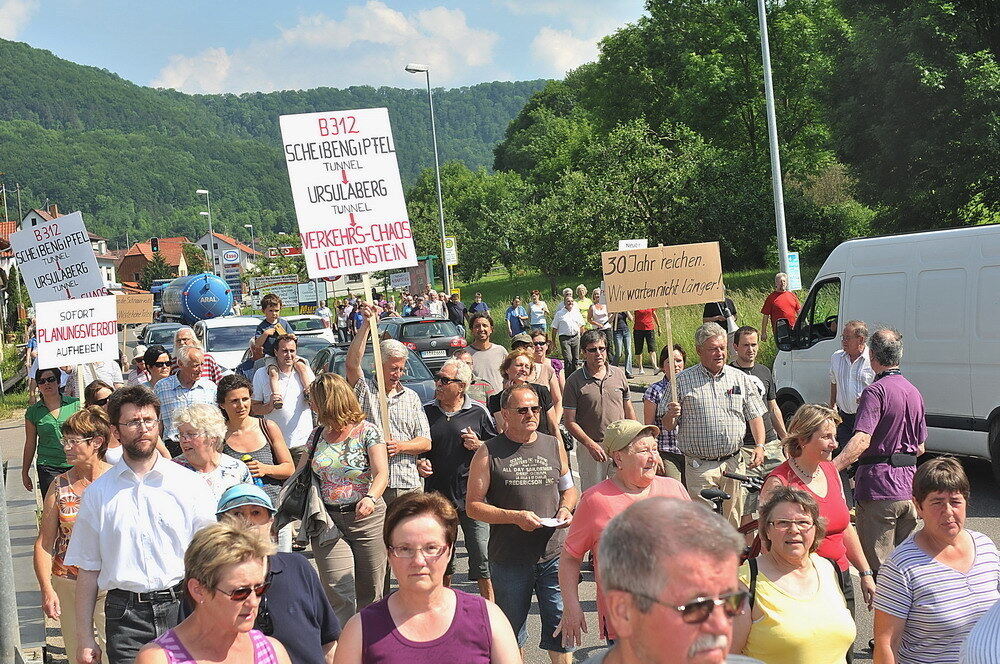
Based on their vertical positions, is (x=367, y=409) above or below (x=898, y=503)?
above

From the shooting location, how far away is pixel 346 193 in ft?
28.5

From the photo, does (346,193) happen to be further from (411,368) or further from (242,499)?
(411,368)

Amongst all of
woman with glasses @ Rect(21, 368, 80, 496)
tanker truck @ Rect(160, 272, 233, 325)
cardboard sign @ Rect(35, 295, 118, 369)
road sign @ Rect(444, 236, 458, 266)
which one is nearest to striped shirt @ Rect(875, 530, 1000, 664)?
woman with glasses @ Rect(21, 368, 80, 496)

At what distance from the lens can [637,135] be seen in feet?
123

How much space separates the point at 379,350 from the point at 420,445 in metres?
0.71

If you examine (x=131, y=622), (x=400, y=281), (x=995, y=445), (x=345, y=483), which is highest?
(x=400, y=281)

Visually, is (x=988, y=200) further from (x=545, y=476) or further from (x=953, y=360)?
(x=545, y=476)

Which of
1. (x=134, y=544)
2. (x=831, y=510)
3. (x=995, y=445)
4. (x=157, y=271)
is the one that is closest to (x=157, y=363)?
(x=134, y=544)

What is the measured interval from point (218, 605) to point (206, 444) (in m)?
2.33

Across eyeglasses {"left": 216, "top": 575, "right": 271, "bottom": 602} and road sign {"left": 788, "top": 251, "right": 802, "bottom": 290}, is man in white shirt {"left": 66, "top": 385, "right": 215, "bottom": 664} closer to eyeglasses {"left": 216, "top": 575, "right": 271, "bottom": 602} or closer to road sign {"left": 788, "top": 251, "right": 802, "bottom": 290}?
eyeglasses {"left": 216, "top": 575, "right": 271, "bottom": 602}

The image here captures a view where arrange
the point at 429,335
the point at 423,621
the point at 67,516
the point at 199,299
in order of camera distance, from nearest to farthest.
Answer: the point at 423,621, the point at 67,516, the point at 429,335, the point at 199,299

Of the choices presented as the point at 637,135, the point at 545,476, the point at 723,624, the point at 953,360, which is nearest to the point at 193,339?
the point at 545,476

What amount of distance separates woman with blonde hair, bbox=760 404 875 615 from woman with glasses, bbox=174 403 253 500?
2.80m

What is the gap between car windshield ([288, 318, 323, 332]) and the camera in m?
27.3
